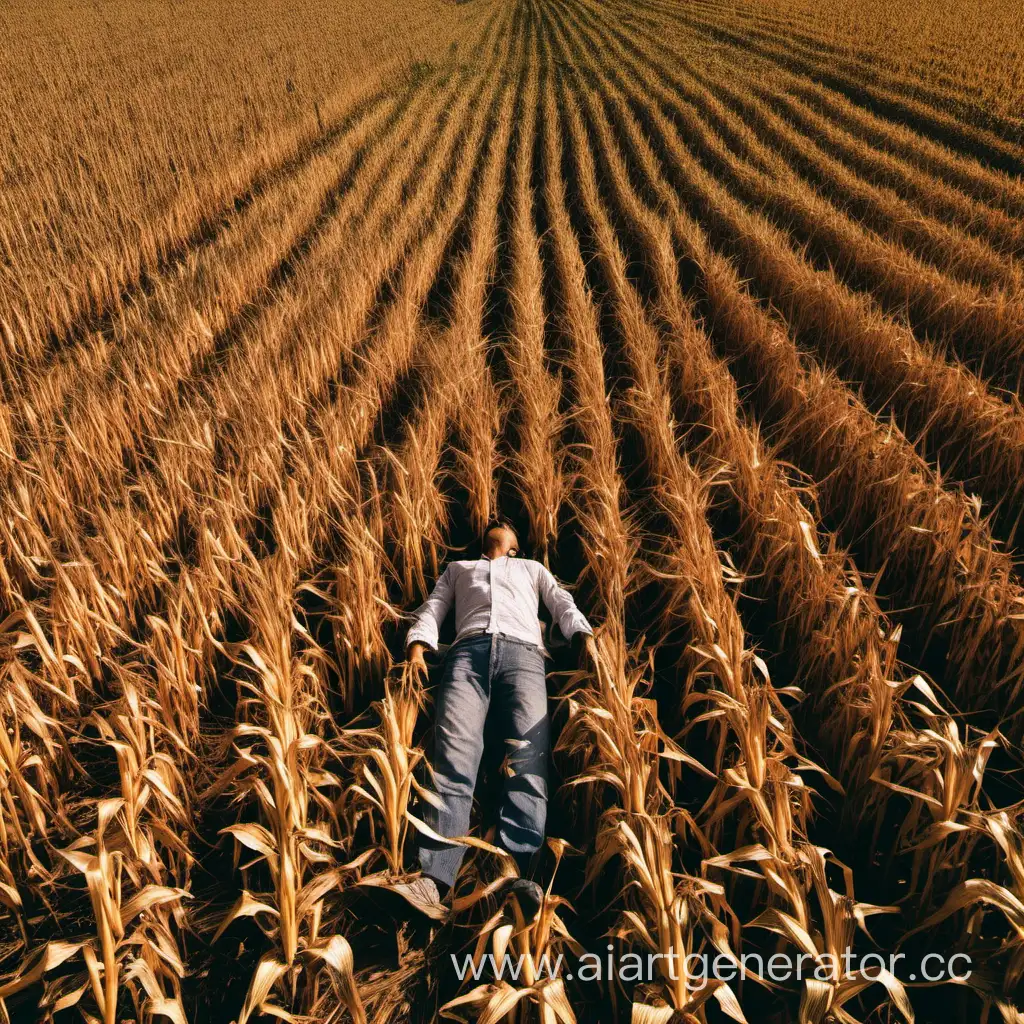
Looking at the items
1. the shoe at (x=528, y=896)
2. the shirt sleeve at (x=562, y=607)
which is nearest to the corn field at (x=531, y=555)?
the shoe at (x=528, y=896)

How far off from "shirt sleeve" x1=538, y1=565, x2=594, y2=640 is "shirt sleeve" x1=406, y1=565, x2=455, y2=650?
1.30 ft

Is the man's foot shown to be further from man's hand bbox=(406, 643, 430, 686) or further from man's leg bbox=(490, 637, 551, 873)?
man's hand bbox=(406, 643, 430, 686)

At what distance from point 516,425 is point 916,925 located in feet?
9.84

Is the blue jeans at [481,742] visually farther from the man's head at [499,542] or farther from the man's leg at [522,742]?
A: the man's head at [499,542]

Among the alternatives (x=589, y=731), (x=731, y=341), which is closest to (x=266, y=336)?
(x=731, y=341)

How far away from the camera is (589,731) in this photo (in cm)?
207

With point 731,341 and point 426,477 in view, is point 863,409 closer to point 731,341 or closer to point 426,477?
point 731,341

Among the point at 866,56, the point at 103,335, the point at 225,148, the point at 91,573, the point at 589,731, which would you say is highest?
the point at 866,56

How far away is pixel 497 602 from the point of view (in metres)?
2.56

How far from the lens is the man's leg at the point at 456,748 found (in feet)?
6.01

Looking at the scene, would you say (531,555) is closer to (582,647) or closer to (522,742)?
(582,647)

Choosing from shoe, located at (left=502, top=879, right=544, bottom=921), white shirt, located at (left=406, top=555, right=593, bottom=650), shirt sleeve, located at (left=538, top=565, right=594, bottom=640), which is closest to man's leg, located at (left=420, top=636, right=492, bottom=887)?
white shirt, located at (left=406, top=555, right=593, bottom=650)

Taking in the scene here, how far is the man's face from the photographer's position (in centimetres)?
284

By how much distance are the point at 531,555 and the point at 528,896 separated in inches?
68.0
